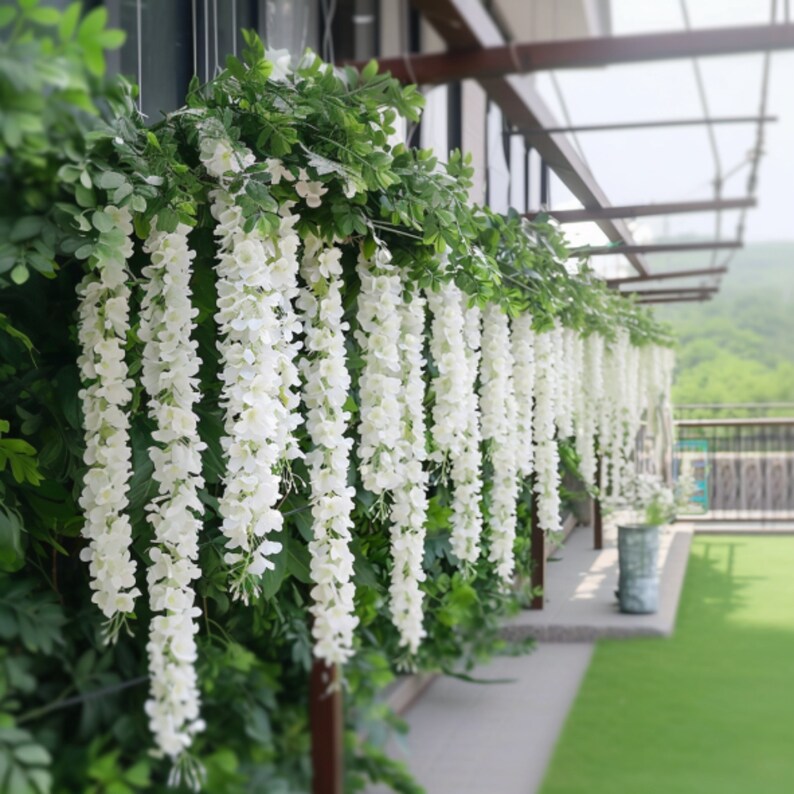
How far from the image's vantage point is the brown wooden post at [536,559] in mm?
3531

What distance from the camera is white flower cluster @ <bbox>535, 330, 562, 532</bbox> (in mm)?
3084

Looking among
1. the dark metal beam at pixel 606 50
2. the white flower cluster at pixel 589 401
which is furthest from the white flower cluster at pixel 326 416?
the white flower cluster at pixel 589 401

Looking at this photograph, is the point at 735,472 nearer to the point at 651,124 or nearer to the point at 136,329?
the point at 651,124

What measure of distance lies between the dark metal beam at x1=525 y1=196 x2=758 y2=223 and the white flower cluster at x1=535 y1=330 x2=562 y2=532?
2.86ft

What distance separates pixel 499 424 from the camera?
2.51 meters

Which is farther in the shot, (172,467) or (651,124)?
(651,124)

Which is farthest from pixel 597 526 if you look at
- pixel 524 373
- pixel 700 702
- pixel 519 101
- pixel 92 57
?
pixel 92 57

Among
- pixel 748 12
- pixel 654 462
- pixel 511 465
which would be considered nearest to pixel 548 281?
pixel 511 465

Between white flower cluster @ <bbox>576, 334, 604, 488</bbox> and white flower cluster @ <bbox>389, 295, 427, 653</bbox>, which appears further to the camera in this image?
white flower cluster @ <bbox>576, 334, 604, 488</bbox>

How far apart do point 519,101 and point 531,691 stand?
2.37m

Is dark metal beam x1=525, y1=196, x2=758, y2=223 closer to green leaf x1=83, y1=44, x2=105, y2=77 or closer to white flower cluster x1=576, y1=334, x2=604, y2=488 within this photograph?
green leaf x1=83, y1=44, x2=105, y2=77

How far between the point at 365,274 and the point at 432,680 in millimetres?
1872

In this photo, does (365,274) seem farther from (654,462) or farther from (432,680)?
(654,462)

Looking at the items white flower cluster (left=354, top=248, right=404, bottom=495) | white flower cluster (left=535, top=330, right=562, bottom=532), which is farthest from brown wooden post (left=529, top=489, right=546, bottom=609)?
white flower cluster (left=354, top=248, right=404, bottom=495)
